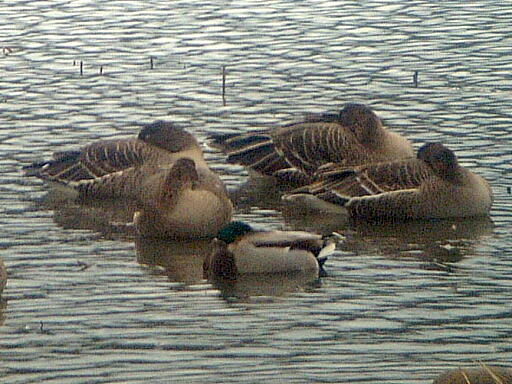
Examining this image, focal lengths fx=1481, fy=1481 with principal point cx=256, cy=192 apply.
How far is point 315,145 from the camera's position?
16.2 m

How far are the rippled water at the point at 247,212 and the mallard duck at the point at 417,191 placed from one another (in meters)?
0.18

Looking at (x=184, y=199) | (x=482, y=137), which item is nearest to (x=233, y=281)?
(x=184, y=199)

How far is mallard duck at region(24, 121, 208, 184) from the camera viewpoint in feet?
51.5

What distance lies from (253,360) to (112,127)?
27.8ft

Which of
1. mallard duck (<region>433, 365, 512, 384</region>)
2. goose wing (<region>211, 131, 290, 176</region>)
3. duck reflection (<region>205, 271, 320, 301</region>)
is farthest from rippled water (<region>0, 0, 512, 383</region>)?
mallard duck (<region>433, 365, 512, 384</region>)

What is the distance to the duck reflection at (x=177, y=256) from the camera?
12789mm

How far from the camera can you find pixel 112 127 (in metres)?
18.0

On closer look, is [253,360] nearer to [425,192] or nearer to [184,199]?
[184,199]

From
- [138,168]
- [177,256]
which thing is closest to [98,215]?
[138,168]

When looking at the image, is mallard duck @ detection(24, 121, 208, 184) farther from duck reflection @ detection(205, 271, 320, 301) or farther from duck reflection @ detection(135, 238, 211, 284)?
duck reflection @ detection(205, 271, 320, 301)

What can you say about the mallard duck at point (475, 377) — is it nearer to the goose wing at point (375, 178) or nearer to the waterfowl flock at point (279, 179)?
the waterfowl flock at point (279, 179)

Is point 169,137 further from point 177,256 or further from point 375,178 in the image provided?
point 177,256

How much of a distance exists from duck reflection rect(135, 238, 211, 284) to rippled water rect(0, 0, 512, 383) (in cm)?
4

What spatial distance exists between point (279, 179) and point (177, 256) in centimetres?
306
